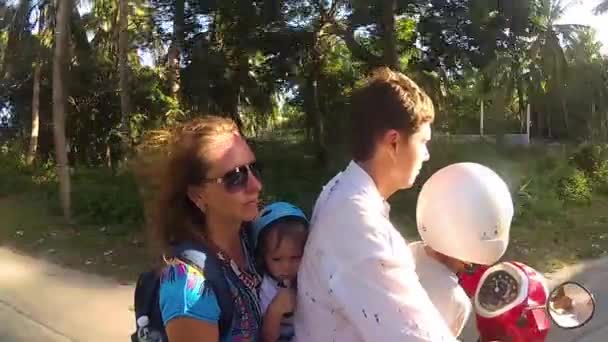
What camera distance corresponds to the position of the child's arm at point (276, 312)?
1.54 metres

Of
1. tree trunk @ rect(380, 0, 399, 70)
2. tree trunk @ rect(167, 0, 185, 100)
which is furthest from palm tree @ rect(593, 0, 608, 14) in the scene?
tree trunk @ rect(167, 0, 185, 100)

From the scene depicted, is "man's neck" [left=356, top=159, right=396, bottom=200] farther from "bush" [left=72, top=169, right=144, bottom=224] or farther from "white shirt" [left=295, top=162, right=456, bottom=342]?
"bush" [left=72, top=169, right=144, bottom=224]

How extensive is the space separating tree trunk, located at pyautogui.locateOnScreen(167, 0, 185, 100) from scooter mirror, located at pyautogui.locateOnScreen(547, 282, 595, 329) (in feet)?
34.9

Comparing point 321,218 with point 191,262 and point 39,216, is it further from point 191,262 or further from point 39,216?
point 39,216

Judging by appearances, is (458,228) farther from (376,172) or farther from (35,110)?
(35,110)

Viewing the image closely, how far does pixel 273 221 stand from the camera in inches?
67.9

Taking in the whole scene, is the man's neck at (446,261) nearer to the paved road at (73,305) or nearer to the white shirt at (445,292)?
the white shirt at (445,292)

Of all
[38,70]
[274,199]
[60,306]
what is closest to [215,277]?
[60,306]

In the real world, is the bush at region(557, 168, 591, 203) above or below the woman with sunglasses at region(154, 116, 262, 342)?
below

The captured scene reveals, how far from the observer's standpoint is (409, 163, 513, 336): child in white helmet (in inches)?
57.8

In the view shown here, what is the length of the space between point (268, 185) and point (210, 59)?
7.85 ft

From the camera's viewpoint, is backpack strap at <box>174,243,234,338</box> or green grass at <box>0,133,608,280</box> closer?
backpack strap at <box>174,243,234,338</box>

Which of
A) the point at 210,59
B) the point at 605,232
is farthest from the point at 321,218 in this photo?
the point at 210,59

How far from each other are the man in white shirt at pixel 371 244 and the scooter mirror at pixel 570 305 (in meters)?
0.41
